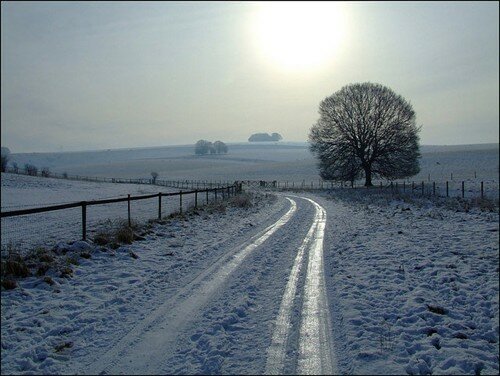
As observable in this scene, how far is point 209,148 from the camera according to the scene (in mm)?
189875

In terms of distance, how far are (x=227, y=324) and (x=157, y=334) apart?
1145 millimetres

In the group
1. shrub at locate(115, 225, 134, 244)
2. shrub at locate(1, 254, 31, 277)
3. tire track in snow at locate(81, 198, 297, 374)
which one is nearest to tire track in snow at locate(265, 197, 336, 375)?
tire track in snow at locate(81, 198, 297, 374)

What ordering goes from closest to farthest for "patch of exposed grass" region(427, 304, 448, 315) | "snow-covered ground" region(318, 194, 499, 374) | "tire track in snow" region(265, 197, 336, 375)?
"tire track in snow" region(265, 197, 336, 375) → "snow-covered ground" region(318, 194, 499, 374) → "patch of exposed grass" region(427, 304, 448, 315)

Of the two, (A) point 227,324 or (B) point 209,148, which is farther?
(B) point 209,148

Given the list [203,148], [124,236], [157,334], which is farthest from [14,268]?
[203,148]

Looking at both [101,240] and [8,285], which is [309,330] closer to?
[8,285]

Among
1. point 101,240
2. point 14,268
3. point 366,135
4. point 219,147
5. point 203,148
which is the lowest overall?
point 14,268

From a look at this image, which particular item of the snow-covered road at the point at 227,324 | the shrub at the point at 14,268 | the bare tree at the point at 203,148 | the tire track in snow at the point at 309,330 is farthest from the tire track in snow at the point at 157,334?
the bare tree at the point at 203,148

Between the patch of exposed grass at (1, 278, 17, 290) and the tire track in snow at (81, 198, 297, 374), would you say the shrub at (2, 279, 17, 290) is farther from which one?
the tire track in snow at (81, 198, 297, 374)

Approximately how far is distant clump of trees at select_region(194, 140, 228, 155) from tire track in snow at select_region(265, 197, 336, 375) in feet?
598

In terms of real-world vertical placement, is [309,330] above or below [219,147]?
below

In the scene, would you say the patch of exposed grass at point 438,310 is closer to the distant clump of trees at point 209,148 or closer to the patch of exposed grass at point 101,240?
the patch of exposed grass at point 101,240

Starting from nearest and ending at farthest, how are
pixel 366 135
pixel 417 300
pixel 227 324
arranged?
1. pixel 227 324
2. pixel 417 300
3. pixel 366 135

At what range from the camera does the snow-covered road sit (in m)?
4.80
